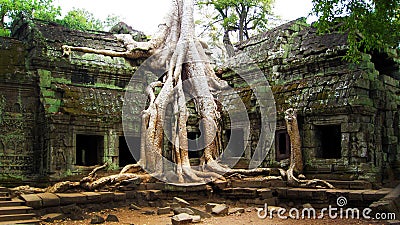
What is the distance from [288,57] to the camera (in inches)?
485

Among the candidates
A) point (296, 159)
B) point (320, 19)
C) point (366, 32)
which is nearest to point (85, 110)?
point (296, 159)

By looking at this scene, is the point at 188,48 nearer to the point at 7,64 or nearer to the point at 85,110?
the point at 85,110

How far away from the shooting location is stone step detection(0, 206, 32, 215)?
25.7ft

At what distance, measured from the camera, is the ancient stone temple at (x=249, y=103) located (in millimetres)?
10328

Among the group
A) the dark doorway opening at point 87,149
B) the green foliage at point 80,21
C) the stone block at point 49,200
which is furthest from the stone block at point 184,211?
the green foliage at point 80,21

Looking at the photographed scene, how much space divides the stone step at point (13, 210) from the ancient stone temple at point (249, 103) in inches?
113

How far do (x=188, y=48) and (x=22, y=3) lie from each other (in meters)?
13.5

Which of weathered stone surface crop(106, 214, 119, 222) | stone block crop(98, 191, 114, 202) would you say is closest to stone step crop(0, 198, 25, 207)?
weathered stone surface crop(106, 214, 119, 222)

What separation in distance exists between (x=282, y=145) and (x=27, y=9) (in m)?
17.2

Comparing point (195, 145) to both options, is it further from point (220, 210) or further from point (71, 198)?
point (71, 198)

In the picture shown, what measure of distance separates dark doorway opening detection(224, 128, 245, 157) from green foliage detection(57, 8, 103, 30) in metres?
10.4

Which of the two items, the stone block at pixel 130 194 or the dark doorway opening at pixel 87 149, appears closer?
the stone block at pixel 130 194

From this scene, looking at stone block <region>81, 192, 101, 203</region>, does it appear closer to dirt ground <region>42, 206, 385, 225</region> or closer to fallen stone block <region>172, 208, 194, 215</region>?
dirt ground <region>42, 206, 385, 225</region>

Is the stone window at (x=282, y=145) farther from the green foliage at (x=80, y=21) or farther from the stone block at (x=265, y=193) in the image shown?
the green foliage at (x=80, y=21)
